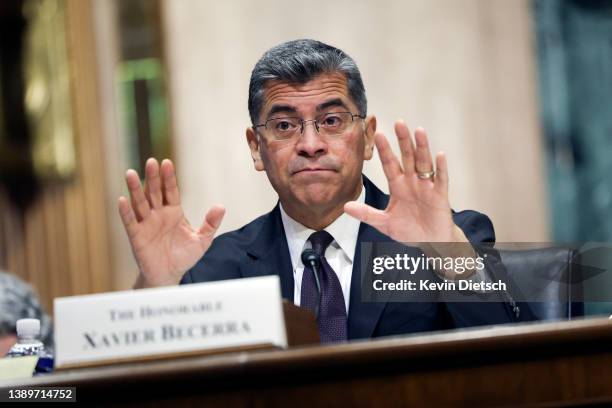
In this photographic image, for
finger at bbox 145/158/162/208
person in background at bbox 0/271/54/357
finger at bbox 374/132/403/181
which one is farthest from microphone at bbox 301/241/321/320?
person in background at bbox 0/271/54/357

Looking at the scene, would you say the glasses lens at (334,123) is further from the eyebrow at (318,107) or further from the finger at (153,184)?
the finger at (153,184)

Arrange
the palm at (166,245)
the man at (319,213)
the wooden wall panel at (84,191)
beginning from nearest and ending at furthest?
the man at (319,213) < the palm at (166,245) < the wooden wall panel at (84,191)

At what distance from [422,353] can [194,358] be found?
1.22 feet

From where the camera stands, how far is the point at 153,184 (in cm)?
219

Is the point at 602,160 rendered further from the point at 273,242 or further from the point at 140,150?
the point at 273,242

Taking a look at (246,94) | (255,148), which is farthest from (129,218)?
(246,94)

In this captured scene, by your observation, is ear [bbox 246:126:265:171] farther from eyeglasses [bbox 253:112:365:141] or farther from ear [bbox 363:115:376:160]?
ear [bbox 363:115:376:160]

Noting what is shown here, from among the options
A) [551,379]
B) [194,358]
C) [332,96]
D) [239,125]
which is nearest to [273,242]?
[332,96]

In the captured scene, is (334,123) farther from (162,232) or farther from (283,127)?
(162,232)

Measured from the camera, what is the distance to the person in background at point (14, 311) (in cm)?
303

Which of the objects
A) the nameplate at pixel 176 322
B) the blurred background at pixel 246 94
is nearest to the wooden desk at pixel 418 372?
the nameplate at pixel 176 322

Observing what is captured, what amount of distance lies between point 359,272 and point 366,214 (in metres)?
0.23

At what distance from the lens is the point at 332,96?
2.36m

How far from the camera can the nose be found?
7.57 feet
